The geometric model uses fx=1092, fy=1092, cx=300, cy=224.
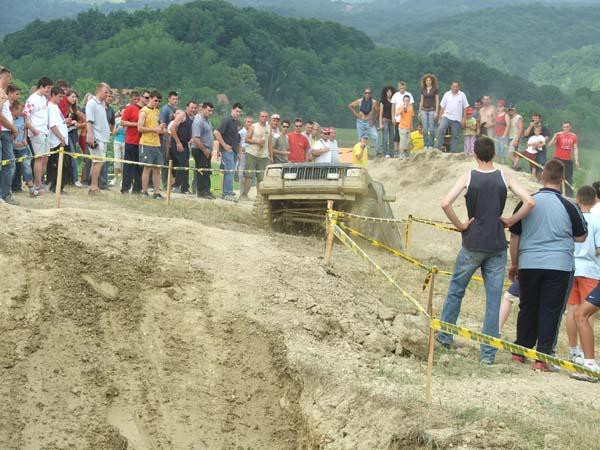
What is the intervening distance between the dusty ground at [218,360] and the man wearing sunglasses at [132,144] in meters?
4.85

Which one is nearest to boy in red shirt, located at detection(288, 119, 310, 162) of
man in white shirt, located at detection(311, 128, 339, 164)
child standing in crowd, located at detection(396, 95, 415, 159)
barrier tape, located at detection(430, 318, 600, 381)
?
man in white shirt, located at detection(311, 128, 339, 164)

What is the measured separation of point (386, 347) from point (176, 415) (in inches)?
89.9

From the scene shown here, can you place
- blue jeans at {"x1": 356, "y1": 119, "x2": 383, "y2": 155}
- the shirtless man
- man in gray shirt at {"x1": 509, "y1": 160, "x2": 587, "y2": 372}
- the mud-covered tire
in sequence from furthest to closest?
blue jeans at {"x1": 356, "y1": 119, "x2": 383, "y2": 155} < the shirtless man < the mud-covered tire < man in gray shirt at {"x1": 509, "y1": 160, "x2": 587, "y2": 372}

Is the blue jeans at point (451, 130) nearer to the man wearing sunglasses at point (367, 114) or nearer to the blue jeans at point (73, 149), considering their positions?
the man wearing sunglasses at point (367, 114)

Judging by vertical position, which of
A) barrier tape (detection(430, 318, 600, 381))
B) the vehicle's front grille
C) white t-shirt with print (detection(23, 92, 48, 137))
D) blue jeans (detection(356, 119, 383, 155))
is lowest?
barrier tape (detection(430, 318, 600, 381))

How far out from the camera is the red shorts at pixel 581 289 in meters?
10.3

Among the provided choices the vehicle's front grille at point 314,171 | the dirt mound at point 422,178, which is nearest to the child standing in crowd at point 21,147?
the vehicle's front grille at point 314,171

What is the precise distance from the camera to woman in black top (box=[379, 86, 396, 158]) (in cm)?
2398

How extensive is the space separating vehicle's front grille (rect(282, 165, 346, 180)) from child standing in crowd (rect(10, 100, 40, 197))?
3686mm

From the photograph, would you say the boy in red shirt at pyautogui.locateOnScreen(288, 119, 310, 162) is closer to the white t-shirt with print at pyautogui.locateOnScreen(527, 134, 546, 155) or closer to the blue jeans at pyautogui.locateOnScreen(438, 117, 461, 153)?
the blue jeans at pyautogui.locateOnScreen(438, 117, 461, 153)

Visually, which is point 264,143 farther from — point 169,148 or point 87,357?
point 87,357

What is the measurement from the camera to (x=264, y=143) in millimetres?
19656

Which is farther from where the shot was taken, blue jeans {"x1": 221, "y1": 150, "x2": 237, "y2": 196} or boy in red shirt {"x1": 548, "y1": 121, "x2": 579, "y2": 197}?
boy in red shirt {"x1": 548, "y1": 121, "x2": 579, "y2": 197}

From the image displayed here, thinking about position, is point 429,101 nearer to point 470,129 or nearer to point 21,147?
point 470,129
